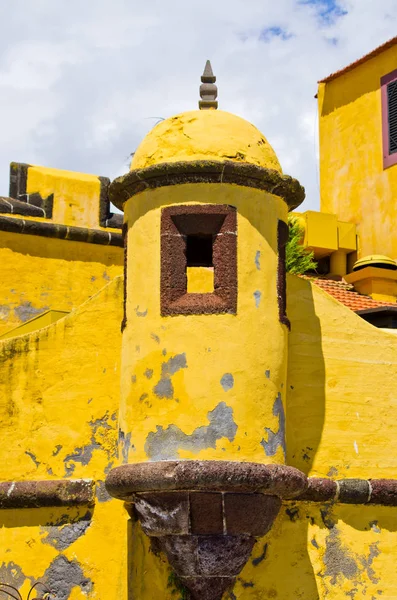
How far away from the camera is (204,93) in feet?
30.2

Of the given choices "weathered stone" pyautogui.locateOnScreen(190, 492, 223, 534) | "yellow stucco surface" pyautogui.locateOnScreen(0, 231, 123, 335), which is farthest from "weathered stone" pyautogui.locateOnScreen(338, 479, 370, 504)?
"yellow stucco surface" pyautogui.locateOnScreen(0, 231, 123, 335)

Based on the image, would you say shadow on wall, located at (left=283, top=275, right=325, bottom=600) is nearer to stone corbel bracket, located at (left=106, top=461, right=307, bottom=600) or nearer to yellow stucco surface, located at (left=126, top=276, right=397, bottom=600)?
yellow stucco surface, located at (left=126, top=276, right=397, bottom=600)

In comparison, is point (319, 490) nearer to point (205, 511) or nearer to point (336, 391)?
point (336, 391)

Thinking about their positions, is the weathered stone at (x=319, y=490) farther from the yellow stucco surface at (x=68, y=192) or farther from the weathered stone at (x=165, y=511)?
the yellow stucco surface at (x=68, y=192)

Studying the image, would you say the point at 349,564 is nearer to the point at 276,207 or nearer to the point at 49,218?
the point at 276,207

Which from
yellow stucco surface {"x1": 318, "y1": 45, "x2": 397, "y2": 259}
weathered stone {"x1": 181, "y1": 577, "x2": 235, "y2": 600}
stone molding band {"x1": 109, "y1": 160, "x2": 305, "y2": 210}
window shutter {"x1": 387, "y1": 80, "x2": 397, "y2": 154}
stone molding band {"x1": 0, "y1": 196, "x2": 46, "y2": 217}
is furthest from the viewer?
yellow stucco surface {"x1": 318, "y1": 45, "x2": 397, "y2": 259}

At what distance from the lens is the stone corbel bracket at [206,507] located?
7551 mm

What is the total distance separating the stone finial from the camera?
29.9ft

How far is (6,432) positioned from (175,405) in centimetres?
156

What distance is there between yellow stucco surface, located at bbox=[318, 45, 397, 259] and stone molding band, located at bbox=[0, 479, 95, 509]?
13.4 metres

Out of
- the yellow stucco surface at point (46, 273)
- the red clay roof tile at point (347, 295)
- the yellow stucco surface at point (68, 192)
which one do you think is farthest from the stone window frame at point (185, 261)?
the red clay roof tile at point (347, 295)

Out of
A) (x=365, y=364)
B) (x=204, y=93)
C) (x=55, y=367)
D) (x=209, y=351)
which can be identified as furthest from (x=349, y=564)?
(x=204, y=93)

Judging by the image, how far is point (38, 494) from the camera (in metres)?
8.27

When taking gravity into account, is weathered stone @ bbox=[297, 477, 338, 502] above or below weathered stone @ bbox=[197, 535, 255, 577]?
above
